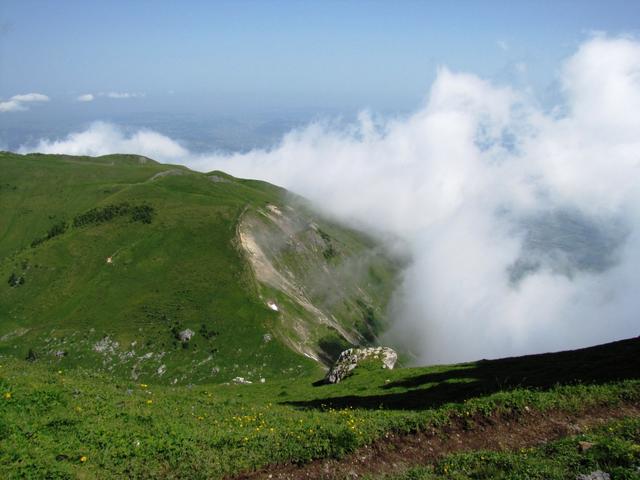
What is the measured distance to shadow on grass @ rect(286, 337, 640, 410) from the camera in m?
31.2

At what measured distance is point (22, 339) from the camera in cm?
13938

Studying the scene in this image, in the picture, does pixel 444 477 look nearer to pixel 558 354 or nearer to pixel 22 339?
pixel 558 354

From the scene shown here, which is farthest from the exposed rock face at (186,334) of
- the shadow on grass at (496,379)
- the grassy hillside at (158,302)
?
the shadow on grass at (496,379)

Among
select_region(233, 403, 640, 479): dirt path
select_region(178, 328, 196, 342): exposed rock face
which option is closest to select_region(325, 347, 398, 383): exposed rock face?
select_region(233, 403, 640, 479): dirt path

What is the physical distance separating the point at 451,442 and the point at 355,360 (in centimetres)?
4472

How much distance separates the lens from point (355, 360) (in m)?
66.5

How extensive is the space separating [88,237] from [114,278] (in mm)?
29971

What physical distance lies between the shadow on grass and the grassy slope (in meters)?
0.27

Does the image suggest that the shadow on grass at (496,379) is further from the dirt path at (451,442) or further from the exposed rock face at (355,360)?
the exposed rock face at (355,360)

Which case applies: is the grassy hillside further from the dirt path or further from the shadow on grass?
the dirt path

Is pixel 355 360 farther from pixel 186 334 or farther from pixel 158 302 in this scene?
pixel 158 302

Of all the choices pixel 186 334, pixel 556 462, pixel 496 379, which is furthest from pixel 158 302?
pixel 556 462

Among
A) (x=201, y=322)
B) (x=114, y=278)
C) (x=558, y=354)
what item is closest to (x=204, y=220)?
(x=114, y=278)

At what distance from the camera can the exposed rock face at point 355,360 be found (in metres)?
64.1
